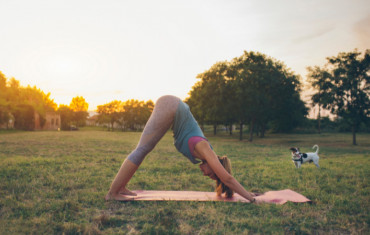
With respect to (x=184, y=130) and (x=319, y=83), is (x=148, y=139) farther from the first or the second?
(x=319, y=83)

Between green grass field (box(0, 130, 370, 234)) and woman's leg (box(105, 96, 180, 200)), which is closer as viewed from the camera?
green grass field (box(0, 130, 370, 234))

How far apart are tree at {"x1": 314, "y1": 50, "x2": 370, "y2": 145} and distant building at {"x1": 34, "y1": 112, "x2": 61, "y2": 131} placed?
163ft

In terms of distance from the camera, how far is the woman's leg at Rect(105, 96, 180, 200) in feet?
12.5

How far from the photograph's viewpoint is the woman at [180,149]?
144 inches

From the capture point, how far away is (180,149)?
3.93 metres

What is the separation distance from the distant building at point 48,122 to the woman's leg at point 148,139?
51.1 metres

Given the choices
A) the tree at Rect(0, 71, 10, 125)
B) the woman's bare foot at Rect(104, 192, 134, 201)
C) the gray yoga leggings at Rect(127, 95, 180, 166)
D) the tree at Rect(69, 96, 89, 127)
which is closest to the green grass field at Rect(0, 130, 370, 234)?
the woman's bare foot at Rect(104, 192, 134, 201)

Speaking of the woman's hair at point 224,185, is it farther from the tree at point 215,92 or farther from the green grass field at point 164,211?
the tree at point 215,92

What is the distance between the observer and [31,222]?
9.33 ft

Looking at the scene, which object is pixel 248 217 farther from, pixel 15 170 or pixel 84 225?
pixel 15 170

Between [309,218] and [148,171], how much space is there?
14.9ft

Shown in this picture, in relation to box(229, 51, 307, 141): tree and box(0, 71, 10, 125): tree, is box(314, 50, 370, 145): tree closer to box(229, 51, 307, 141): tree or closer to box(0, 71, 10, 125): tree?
box(229, 51, 307, 141): tree

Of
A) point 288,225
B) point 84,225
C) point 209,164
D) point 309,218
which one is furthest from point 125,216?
point 309,218

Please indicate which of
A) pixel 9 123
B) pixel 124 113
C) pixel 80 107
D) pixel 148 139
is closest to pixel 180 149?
pixel 148 139
